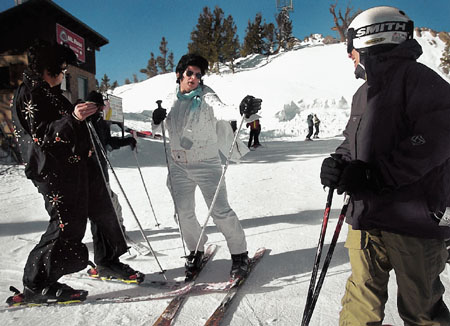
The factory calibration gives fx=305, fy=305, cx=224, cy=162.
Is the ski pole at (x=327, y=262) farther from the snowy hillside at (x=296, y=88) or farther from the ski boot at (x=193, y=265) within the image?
the snowy hillside at (x=296, y=88)

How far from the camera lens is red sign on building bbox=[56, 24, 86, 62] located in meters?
13.3

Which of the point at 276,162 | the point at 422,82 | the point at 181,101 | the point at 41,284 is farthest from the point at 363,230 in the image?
the point at 276,162

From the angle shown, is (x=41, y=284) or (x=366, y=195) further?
(x=41, y=284)

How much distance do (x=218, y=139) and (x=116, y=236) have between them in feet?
4.08

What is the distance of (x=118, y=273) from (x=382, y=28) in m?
2.65

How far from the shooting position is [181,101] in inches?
107

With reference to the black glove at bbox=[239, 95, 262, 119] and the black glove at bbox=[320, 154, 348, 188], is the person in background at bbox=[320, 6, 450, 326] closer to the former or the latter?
the black glove at bbox=[320, 154, 348, 188]

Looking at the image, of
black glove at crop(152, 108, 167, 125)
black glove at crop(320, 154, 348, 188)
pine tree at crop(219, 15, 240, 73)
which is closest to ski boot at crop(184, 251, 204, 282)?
black glove at crop(152, 108, 167, 125)

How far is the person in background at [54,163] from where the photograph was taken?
2.10m

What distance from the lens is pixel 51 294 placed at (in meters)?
2.27

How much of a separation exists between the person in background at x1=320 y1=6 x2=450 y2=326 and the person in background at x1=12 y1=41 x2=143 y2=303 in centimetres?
178

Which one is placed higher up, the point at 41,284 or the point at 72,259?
the point at 72,259

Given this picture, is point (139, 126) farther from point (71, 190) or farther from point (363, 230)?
point (363, 230)

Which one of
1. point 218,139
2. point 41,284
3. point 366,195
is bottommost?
point 41,284
